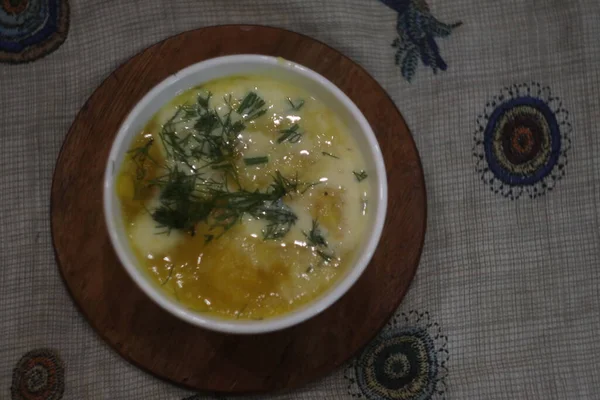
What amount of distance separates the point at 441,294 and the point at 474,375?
0.16m

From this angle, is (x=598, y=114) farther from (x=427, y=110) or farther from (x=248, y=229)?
(x=248, y=229)

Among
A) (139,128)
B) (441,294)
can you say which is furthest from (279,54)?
(441,294)

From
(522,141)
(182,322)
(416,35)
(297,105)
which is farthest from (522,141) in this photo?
(182,322)

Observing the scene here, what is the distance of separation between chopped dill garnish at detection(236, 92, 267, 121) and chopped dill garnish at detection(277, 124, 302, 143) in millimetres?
48

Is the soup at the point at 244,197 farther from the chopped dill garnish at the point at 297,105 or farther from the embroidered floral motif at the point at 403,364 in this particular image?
the embroidered floral motif at the point at 403,364

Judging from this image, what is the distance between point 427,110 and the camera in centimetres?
118

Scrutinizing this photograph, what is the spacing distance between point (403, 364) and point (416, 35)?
23.9 inches

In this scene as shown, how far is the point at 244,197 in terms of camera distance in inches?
38.2

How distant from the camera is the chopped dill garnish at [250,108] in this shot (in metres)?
1.01

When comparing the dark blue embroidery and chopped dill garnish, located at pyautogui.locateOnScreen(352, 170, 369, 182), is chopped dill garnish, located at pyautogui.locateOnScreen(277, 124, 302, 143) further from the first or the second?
the dark blue embroidery

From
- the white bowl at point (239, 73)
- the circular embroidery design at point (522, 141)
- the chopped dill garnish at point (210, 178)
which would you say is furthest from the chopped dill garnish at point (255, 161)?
the circular embroidery design at point (522, 141)

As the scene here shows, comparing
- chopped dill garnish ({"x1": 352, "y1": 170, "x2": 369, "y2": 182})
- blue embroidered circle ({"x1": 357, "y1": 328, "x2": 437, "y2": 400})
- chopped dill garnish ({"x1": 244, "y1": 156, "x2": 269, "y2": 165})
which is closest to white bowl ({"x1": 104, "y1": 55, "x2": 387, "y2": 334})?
chopped dill garnish ({"x1": 352, "y1": 170, "x2": 369, "y2": 182})

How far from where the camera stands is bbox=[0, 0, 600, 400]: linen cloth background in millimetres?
1143

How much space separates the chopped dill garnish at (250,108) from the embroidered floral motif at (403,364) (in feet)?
1.44
